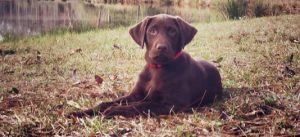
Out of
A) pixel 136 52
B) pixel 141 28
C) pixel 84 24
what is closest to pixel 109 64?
pixel 136 52

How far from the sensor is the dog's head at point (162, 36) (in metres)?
4.17

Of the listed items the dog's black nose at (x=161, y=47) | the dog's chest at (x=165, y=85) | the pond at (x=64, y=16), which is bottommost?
the pond at (x=64, y=16)

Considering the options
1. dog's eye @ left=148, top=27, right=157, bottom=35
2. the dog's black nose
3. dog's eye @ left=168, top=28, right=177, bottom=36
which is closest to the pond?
dog's eye @ left=148, top=27, right=157, bottom=35

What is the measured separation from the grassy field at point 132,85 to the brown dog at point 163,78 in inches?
7.1

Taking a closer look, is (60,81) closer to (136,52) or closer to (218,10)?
(136,52)

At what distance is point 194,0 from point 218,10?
333 inches

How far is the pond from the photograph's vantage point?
55.5ft

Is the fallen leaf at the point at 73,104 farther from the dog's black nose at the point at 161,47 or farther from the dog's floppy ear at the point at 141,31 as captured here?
the dog's black nose at the point at 161,47

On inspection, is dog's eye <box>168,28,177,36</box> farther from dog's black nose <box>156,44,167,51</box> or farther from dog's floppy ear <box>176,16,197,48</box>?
dog's black nose <box>156,44,167,51</box>

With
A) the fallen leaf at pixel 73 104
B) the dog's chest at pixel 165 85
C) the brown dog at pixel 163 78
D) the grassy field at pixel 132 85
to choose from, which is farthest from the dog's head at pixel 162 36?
the fallen leaf at pixel 73 104

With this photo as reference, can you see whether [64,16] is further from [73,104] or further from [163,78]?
[163,78]

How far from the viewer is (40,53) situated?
33.2ft

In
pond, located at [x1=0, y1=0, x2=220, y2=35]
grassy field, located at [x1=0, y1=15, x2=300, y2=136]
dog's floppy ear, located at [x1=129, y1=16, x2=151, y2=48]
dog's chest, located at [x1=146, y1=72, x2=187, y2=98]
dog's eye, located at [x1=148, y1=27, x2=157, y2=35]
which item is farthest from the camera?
pond, located at [x1=0, y1=0, x2=220, y2=35]

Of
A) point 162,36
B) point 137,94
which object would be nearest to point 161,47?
point 162,36
